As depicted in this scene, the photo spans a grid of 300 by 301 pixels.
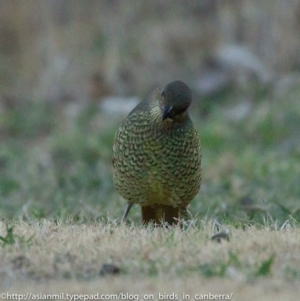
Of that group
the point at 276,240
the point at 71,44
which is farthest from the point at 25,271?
the point at 71,44

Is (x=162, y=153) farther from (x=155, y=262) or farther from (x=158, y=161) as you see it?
(x=155, y=262)

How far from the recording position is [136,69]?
14.7 m

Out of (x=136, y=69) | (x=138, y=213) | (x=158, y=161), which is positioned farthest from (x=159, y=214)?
(x=136, y=69)

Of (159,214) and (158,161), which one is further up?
(158,161)

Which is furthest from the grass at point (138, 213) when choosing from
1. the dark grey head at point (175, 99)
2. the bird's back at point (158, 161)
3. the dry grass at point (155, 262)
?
the dark grey head at point (175, 99)

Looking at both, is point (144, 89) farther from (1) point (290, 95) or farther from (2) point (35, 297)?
(2) point (35, 297)

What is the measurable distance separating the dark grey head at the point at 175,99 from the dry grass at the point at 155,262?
4.06 ft

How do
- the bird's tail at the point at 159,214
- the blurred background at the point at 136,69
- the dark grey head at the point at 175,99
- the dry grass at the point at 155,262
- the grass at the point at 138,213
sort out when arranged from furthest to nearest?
1. the blurred background at the point at 136,69
2. the bird's tail at the point at 159,214
3. the dark grey head at the point at 175,99
4. the grass at the point at 138,213
5. the dry grass at the point at 155,262

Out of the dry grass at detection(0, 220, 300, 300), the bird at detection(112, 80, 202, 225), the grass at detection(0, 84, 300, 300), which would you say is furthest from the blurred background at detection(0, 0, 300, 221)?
the dry grass at detection(0, 220, 300, 300)

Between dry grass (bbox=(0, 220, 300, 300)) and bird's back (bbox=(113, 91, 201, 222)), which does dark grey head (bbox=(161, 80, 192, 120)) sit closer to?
bird's back (bbox=(113, 91, 201, 222))

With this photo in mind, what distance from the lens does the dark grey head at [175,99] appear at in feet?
21.4

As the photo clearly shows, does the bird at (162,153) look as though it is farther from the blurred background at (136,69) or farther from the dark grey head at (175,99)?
the blurred background at (136,69)

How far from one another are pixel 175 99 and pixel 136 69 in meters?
8.28

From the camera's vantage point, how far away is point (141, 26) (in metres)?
15.1
